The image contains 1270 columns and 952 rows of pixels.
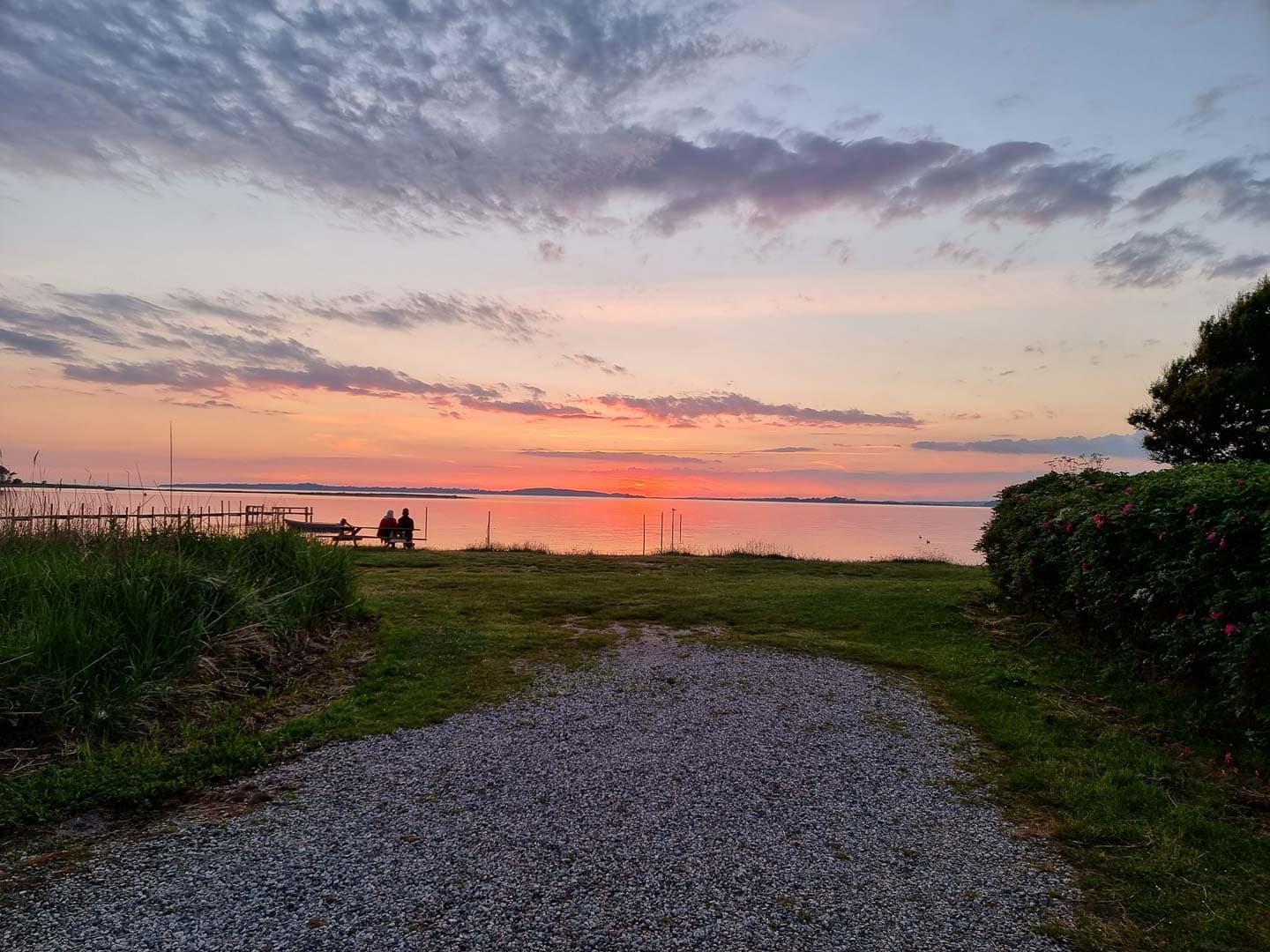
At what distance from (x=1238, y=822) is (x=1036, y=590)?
506 cm

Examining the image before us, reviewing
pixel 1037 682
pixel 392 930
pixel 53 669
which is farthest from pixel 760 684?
pixel 53 669

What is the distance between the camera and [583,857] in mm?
3686

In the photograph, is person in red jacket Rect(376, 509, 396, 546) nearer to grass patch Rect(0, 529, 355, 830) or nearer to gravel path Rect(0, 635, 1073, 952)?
grass patch Rect(0, 529, 355, 830)

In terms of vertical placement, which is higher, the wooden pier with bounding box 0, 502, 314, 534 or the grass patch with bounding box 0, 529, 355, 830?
the wooden pier with bounding box 0, 502, 314, 534

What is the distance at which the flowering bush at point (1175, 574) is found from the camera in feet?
16.5

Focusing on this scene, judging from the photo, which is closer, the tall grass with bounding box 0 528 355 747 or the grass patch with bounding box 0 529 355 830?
the grass patch with bounding box 0 529 355 830

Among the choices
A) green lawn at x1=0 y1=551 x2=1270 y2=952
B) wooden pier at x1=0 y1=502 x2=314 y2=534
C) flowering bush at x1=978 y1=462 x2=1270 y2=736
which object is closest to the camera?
green lawn at x1=0 y1=551 x2=1270 y2=952

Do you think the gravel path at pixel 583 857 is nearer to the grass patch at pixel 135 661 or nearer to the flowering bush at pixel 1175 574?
the grass patch at pixel 135 661

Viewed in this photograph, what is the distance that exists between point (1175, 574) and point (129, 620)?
8990 mm

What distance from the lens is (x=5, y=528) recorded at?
327 inches

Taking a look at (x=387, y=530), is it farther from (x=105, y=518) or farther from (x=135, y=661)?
(x=135, y=661)

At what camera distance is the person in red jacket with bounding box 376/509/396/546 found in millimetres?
23000

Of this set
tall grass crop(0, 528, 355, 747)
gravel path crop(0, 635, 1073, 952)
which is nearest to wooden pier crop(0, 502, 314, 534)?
A: tall grass crop(0, 528, 355, 747)

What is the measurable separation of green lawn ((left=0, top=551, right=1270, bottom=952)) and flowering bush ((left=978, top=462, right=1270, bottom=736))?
439mm
